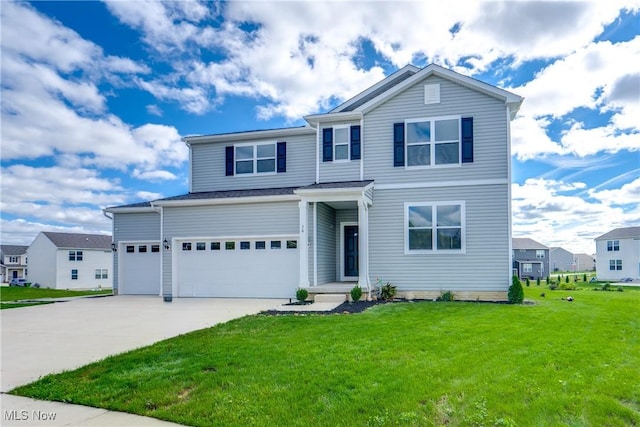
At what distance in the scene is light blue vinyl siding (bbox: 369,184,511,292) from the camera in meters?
12.8

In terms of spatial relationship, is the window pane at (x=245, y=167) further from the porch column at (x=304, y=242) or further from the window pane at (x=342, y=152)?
the porch column at (x=304, y=242)

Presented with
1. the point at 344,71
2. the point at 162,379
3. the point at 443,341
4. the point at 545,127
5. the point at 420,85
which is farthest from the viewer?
the point at 545,127

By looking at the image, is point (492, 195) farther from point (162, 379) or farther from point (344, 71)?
point (162, 379)

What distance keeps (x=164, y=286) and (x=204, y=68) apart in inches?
333

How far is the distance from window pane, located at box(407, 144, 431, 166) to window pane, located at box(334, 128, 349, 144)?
7.35 feet

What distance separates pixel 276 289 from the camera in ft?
47.4

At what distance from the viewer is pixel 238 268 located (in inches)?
589

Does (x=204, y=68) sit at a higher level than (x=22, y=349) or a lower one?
higher

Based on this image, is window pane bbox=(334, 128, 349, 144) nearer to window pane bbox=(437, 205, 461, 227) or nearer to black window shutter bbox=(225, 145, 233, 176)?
window pane bbox=(437, 205, 461, 227)

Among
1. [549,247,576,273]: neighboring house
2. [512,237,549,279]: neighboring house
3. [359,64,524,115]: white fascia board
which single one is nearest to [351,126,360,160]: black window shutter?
[359,64,524,115]: white fascia board

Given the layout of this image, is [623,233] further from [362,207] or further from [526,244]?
[362,207]

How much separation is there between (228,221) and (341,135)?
5.16 meters

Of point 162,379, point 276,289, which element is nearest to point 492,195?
point 276,289

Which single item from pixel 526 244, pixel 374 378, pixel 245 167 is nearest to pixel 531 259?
pixel 526 244
